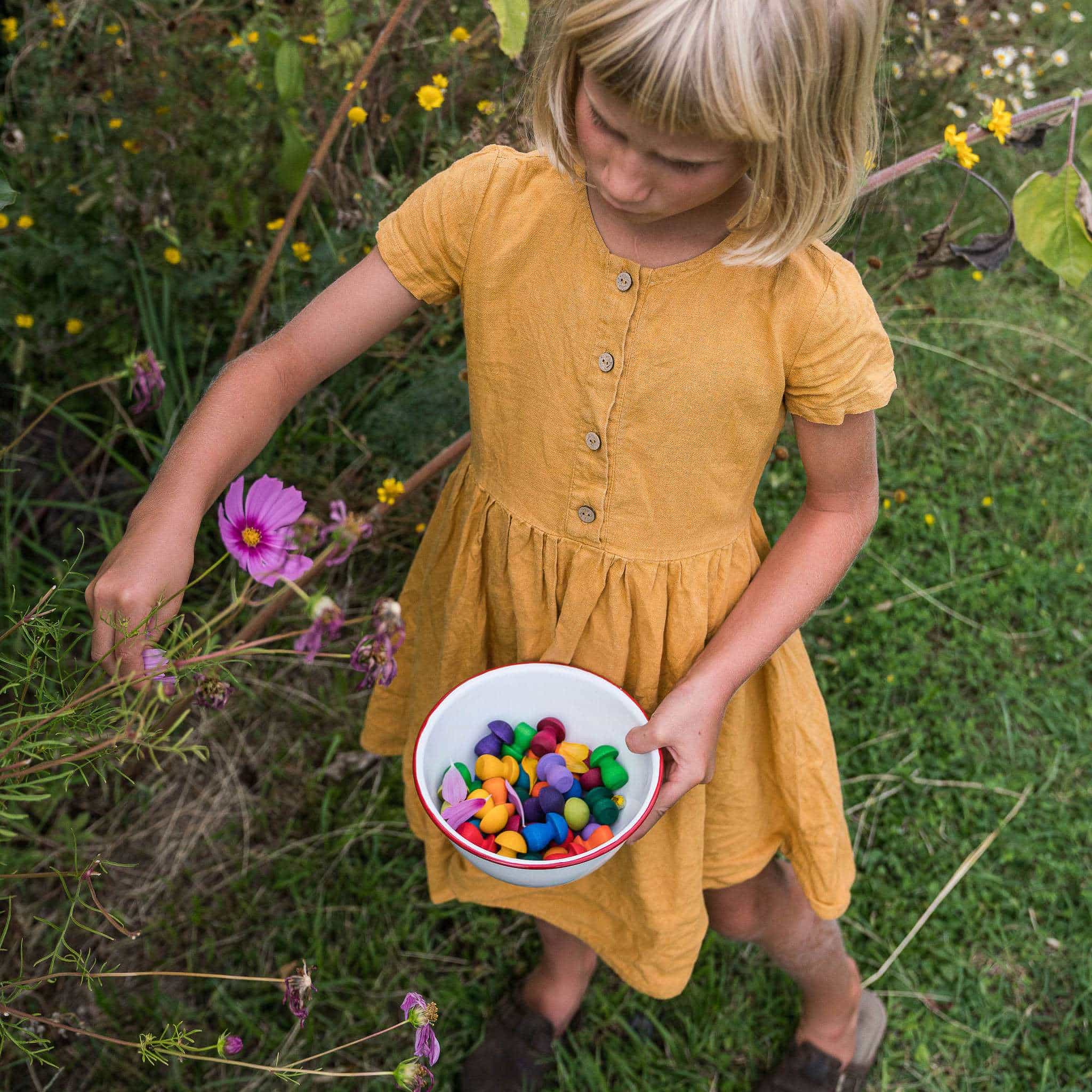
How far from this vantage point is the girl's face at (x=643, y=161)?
2.55 feet

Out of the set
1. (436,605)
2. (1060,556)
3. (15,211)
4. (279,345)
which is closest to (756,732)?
(436,605)

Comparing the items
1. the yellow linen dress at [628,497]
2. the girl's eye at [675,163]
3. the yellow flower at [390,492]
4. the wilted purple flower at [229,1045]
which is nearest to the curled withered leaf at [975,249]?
the yellow linen dress at [628,497]

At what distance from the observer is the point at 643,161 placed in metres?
0.79

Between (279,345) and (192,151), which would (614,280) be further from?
(192,151)

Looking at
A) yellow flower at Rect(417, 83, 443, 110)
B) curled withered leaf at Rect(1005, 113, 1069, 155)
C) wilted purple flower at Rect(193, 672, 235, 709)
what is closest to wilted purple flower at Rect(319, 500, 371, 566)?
wilted purple flower at Rect(193, 672, 235, 709)

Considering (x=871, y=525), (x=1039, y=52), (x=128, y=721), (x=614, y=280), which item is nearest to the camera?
(x=128, y=721)

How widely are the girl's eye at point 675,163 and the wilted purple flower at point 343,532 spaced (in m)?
0.37

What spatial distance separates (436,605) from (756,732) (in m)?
0.44

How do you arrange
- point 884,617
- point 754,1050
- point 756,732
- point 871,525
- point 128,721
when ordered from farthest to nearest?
1. point 884,617
2. point 754,1050
3. point 756,732
4. point 871,525
5. point 128,721

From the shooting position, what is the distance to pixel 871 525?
112 centimetres

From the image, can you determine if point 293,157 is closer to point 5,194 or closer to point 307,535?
point 5,194

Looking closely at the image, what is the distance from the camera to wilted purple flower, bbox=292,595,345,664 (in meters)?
0.61

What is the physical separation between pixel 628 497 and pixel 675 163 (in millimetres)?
388

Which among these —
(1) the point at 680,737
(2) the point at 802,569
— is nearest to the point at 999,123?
(2) the point at 802,569
